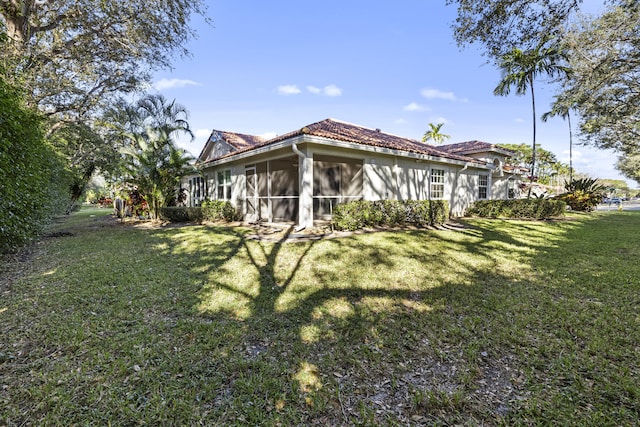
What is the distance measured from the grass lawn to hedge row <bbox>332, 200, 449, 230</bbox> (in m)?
2.58

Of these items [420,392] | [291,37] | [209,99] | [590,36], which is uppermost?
[291,37]

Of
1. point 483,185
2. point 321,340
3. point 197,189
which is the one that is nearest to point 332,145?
point 321,340

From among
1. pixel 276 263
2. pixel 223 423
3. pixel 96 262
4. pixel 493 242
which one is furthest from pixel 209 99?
pixel 223 423

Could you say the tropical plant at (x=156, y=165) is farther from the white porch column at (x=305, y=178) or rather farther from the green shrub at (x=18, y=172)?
the white porch column at (x=305, y=178)

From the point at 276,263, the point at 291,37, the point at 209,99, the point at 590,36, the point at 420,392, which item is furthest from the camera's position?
the point at 209,99

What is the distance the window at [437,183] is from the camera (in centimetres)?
1372

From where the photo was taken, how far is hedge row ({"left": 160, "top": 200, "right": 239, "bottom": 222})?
43.2 ft

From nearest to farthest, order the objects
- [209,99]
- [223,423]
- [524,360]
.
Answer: [223,423] → [524,360] → [209,99]

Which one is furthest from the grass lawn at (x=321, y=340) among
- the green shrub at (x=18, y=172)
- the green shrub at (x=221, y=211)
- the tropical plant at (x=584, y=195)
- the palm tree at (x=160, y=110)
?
the tropical plant at (x=584, y=195)

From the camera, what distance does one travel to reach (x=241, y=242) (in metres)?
8.30

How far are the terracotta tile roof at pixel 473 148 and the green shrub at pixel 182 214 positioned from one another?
1737 cm

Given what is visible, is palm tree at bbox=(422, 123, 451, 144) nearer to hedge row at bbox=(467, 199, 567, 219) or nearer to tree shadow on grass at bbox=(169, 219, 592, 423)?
hedge row at bbox=(467, 199, 567, 219)

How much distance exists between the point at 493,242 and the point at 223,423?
28.3 feet

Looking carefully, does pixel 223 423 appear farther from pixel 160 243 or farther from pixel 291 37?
pixel 291 37
